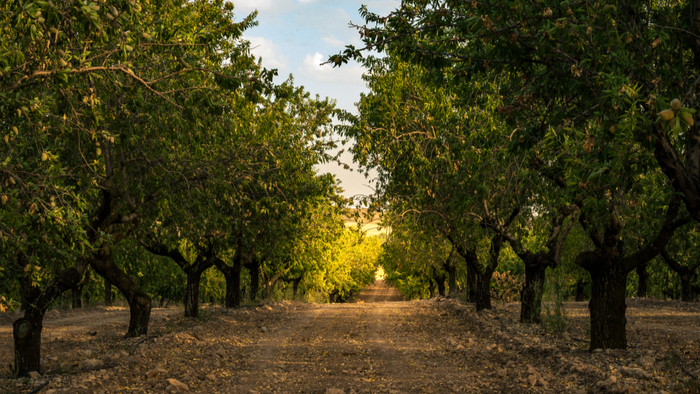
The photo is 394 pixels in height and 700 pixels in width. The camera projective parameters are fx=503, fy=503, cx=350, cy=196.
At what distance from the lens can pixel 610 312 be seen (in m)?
10.1

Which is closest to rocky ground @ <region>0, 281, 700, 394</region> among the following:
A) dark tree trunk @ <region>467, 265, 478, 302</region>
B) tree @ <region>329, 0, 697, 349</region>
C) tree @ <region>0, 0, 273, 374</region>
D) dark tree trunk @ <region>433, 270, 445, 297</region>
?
tree @ <region>0, 0, 273, 374</region>

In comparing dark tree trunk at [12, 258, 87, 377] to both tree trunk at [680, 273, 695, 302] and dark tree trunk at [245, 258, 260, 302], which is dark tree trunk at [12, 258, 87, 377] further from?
tree trunk at [680, 273, 695, 302]

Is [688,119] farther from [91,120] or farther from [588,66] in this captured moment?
[91,120]

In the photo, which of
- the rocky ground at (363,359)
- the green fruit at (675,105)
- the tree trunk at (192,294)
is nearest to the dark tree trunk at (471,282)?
the rocky ground at (363,359)

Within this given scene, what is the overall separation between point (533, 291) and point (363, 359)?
7.27 m

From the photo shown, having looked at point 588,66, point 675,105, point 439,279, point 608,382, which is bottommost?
point 439,279

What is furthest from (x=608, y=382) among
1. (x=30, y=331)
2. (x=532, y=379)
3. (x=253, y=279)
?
(x=253, y=279)

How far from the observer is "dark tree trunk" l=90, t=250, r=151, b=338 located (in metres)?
12.7

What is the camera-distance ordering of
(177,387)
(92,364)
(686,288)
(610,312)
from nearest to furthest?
(177,387)
(92,364)
(610,312)
(686,288)

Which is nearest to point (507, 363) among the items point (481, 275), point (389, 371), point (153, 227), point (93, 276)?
point (389, 371)

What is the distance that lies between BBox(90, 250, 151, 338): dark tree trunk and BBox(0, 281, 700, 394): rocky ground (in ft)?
2.11

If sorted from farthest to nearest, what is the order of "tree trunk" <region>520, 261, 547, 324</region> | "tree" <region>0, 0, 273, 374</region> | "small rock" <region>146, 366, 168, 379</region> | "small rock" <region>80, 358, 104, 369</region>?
"tree trunk" <region>520, 261, 547, 324</region> < "small rock" <region>80, 358, 104, 369</region> < "small rock" <region>146, 366, 168, 379</region> < "tree" <region>0, 0, 273, 374</region>

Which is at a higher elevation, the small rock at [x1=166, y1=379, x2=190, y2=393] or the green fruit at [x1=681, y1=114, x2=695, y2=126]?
the green fruit at [x1=681, y1=114, x2=695, y2=126]

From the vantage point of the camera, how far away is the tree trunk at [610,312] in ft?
33.0
